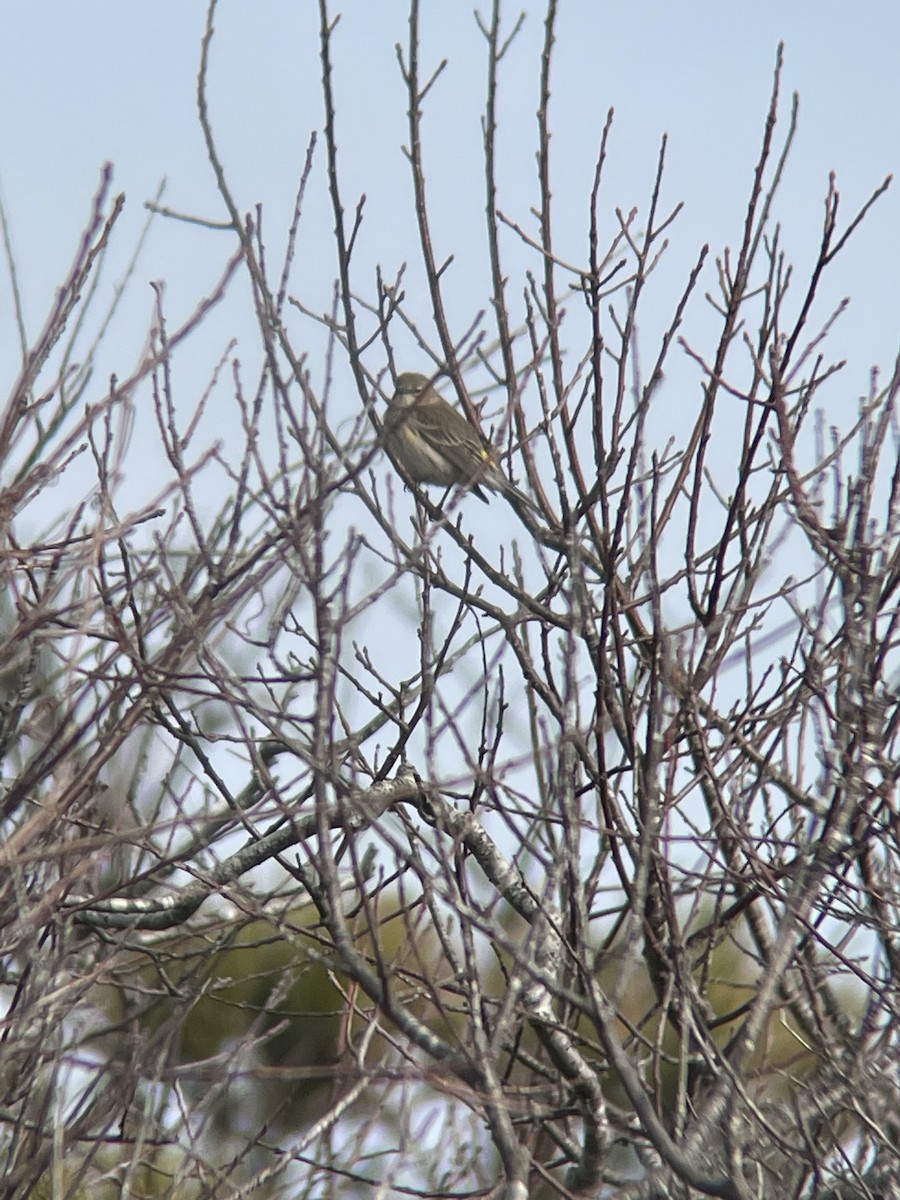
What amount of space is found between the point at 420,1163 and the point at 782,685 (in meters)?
2.06

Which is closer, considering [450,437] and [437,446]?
[437,446]

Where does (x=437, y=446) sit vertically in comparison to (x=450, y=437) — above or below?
below

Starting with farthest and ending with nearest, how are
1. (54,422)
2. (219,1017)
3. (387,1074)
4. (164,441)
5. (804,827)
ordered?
(219,1017)
(54,422)
(804,827)
(164,441)
(387,1074)

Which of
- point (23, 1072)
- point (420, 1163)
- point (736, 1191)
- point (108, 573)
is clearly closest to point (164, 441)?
point (108, 573)

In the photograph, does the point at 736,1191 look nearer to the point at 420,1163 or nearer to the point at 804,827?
the point at 804,827

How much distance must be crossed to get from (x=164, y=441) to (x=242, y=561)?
395 millimetres

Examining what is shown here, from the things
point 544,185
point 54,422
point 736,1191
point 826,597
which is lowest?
point 736,1191

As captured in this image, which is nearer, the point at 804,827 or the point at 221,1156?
the point at 804,827

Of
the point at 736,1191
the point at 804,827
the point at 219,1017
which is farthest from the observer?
the point at 219,1017

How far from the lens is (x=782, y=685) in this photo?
445cm

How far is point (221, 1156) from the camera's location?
28.2 feet

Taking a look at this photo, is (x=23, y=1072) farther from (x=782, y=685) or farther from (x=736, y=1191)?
(x=782, y=685)

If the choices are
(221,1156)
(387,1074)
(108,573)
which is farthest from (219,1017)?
(387,1074)

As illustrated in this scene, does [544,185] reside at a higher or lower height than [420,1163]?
higher
